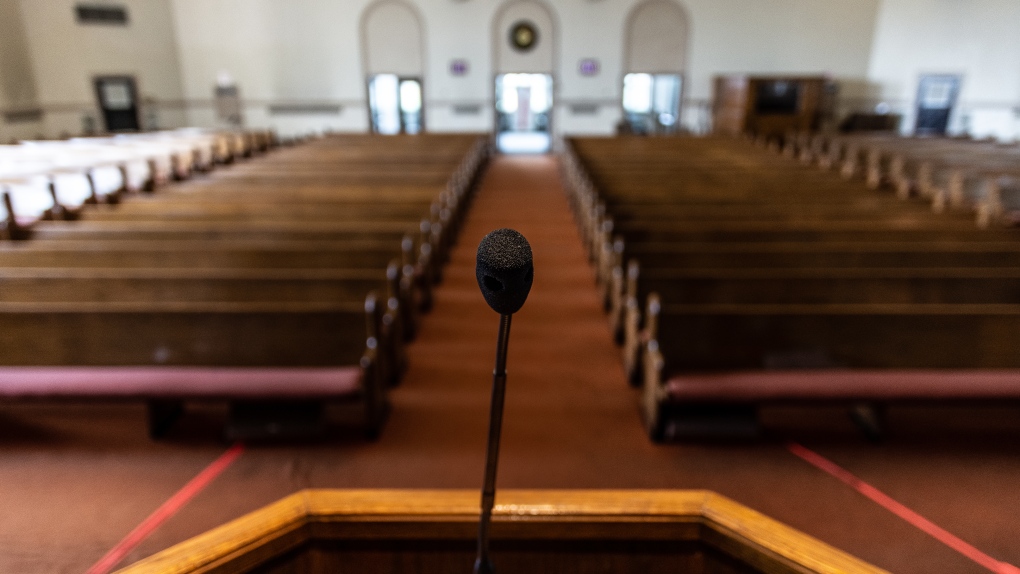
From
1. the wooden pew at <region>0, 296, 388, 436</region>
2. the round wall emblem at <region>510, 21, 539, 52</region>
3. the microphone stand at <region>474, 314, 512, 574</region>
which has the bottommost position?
the wooden pew at <region>0, 296, 388, 436</region>

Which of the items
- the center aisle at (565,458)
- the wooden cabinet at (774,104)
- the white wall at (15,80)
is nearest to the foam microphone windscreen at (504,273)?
the center aisle at (565,458)

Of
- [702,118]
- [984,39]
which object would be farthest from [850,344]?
[702,118]

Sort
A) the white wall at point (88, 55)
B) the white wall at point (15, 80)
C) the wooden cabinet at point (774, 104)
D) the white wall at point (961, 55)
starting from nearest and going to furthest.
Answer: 1. the white wall at point (961, 55)
2. the white wall at point (15, 80)
3. the white wall at point (88, 55)
4. the wooden cabinet at point (774, 104)

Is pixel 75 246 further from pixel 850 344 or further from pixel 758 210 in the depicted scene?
pixel 758 210

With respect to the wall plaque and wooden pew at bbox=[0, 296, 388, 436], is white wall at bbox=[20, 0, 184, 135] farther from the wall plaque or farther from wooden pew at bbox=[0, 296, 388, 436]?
wooden pew at bbox=[0, 296, 388, 436]

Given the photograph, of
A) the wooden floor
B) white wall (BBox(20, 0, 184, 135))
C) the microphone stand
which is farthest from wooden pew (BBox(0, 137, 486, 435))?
white wall (BBox(20, 0, 184, 135))

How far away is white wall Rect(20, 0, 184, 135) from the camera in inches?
444

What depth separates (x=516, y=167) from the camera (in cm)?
1102

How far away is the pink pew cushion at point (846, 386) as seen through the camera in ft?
7.82

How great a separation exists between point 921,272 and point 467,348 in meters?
2.38

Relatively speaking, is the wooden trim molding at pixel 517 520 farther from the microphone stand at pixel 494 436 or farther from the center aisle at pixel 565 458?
the center aisle at pixel 565 458

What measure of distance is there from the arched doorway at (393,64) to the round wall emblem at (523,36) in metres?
1.99

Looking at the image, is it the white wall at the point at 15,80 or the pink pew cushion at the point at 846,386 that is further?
the white wall at the point at 15,80

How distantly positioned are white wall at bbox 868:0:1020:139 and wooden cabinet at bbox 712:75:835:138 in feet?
4.44
